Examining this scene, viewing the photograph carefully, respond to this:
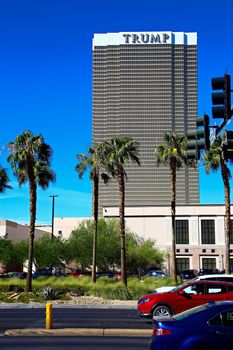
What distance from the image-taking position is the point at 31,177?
33219 mm

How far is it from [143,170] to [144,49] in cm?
4434

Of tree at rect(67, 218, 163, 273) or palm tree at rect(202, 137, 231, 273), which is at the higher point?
palm tree at rect(202, 137, 231, 273)

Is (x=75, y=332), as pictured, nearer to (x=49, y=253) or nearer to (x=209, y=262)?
(x=49, y=253)

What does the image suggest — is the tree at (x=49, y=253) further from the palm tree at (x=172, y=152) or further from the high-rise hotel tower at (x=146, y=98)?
the high-rise hotel tower at (x=146, y=98)

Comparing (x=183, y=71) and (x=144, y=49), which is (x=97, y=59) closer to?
(x=144, y=49)

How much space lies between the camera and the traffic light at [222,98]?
32.1 feet

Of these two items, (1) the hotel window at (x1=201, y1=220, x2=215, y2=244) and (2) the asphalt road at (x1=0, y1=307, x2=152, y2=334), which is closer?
(2) the asphalt road at (x1=0, y1=307, x2=152, y2=334)

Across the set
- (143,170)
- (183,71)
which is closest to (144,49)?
(183,71)

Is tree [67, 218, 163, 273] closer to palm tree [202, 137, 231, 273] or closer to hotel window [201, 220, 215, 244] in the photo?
hotel window [201, 220, 215, 244]

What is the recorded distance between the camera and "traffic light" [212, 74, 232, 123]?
32.1 feet

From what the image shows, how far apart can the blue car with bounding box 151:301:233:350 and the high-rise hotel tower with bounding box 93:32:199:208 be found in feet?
460

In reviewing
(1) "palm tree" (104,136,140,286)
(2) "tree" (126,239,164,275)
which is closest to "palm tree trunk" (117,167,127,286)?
(1) "palm tree" (104,136,140,286)

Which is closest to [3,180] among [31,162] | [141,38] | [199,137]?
[31,162]

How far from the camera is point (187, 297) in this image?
622 inches
